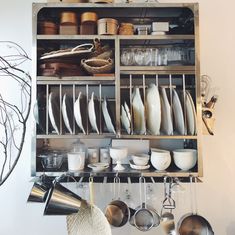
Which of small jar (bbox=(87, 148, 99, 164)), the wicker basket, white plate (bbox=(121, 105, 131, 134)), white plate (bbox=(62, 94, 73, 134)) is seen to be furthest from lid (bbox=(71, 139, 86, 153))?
the wicker basket

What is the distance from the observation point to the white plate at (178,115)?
1.19 m

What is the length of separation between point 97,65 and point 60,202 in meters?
0.61

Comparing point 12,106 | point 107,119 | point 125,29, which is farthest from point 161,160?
point 12,106

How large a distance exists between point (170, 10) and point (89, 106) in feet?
1.93

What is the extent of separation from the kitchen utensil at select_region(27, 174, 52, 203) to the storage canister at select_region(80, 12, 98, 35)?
2.22ft

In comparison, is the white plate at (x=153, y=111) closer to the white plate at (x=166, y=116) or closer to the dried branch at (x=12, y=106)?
the white plate at (x=166, y=116)

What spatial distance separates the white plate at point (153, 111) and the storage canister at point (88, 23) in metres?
0.40

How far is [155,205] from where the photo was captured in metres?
1.41

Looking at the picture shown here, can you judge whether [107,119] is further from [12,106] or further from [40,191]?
[12,106]

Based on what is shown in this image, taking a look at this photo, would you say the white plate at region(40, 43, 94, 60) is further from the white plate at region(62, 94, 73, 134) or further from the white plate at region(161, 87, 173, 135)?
the white plate at region(161, 87, 173, 135)

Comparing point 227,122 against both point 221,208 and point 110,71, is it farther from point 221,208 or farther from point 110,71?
point 110,71

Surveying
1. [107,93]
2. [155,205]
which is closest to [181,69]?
[107,93]

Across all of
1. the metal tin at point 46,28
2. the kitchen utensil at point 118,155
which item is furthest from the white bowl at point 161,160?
the metal tin at point 46,28

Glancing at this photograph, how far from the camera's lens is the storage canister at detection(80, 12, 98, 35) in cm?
122
